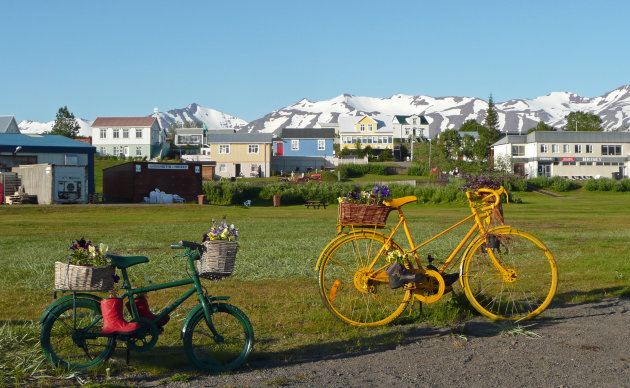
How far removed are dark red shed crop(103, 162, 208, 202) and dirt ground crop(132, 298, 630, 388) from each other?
45219 mm

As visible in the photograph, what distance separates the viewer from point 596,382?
5.48 metres

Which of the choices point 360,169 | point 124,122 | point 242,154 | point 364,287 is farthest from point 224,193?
point 124,122

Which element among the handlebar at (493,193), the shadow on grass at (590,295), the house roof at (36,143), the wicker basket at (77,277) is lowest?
the shadow on grass at (590,295)

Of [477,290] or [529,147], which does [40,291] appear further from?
[529,147]

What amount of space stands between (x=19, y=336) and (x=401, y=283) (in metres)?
3.98

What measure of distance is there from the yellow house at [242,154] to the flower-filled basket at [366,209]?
83522 mm

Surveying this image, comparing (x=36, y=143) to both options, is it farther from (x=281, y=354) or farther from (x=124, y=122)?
(x=124, y=122)

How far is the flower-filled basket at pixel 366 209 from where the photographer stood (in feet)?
23.8

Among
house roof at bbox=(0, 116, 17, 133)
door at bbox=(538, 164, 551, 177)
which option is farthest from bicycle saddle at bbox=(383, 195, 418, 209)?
door at bbox=(538, 164, 551, 177)

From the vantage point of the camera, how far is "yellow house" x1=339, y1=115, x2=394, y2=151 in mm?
129500

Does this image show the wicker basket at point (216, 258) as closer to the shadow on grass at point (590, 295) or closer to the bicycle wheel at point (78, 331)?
the bicycle wheel at point (78, 331)

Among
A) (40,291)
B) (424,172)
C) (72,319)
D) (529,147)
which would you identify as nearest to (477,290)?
(72,319)

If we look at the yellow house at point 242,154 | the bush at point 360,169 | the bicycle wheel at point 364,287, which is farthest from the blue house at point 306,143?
the bicycle wheel at point 364,287

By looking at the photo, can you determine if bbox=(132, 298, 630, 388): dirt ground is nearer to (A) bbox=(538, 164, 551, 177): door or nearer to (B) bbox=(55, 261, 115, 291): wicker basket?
(B) bbox=(55, 261, 115, 291): wicker basket
